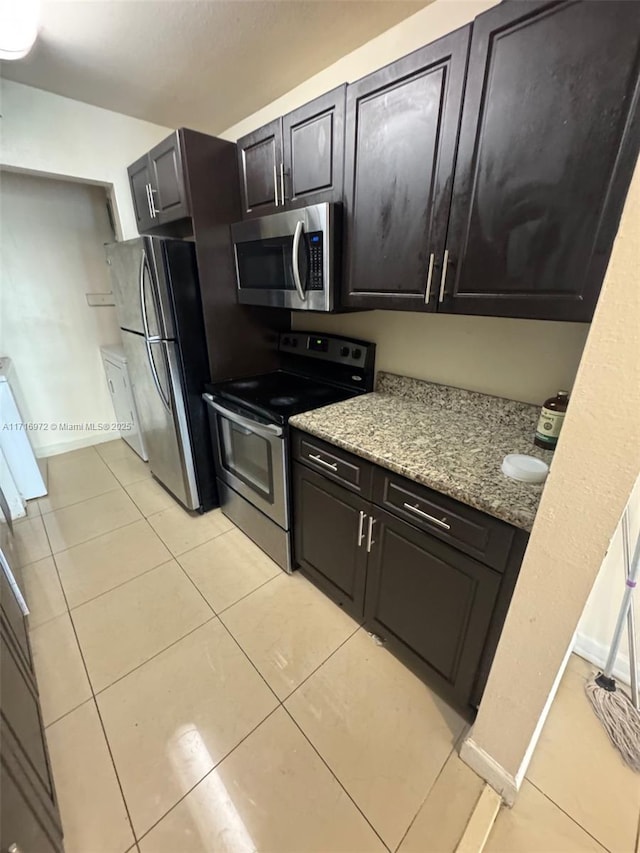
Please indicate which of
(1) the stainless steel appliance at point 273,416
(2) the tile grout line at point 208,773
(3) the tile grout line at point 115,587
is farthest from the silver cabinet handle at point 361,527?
(3) the tile grout line at point 115,587

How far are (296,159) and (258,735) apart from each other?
7.37ft

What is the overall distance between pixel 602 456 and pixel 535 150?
2.62ft

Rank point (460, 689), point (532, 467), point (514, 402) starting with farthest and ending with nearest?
point (514, 402), point (460, 689), point (532, 467)

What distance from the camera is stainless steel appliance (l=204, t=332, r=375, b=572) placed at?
166 cm

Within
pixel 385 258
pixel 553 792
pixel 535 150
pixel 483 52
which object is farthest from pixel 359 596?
pixel 483 52

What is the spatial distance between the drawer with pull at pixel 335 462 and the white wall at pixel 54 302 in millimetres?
2680

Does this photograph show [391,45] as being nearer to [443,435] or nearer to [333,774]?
[443,435]

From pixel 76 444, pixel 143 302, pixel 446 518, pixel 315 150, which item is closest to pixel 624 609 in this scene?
pixel 446 518

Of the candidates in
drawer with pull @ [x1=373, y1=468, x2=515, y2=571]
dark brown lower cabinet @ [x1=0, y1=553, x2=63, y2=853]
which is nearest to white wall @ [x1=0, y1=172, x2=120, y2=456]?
dark brown lower cabinet @ [x1=0, y1=553, x2=63, y2=853]

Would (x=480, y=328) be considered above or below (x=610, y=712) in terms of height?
above

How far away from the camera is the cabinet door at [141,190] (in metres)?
2.05

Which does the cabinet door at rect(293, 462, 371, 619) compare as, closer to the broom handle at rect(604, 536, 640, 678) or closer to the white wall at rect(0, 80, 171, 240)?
the broom handle at rect(604, 536, 640, 678)

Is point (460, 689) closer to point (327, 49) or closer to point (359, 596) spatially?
point (359, 596)

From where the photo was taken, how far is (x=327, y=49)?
5.35ft
